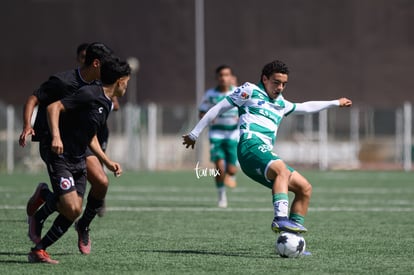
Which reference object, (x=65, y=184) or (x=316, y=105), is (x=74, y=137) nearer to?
(x=65, y=184)

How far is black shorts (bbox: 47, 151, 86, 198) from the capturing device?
315 inches

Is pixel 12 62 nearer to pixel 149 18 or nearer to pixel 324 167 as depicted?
pixel 149 18

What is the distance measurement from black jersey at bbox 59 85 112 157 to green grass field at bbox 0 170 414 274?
3.35 feet

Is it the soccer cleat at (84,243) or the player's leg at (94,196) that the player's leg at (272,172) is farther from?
the soccer cleat at (84,243)

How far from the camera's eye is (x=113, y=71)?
320 inches

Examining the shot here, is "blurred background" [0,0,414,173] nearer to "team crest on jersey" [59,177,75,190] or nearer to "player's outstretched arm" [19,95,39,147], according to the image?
"player's outstretched arm" [19,95,39,147]

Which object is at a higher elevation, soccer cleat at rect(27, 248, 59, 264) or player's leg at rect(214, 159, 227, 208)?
soccer cleat at rect(27, 248, 59, 264)

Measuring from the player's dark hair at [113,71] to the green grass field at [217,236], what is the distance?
160 cm

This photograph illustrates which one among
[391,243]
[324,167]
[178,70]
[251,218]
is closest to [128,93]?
[178,70]

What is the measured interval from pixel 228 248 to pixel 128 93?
1214 inches

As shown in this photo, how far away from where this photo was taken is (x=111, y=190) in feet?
64.4

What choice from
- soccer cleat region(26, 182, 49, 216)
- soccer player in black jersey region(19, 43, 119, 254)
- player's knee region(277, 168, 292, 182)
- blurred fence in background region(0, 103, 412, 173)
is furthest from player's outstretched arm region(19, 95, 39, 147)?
blurred fence in background region(0, 103, 412, 173)

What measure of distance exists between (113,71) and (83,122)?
518 millimetres

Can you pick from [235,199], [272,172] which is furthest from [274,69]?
[235,199]
